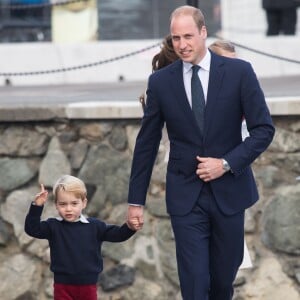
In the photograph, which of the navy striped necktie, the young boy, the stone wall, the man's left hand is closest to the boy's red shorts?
the young boy

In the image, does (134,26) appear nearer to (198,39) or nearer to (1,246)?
(1,246)

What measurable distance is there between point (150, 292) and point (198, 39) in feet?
9.17

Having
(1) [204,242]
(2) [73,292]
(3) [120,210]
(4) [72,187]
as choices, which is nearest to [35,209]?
(4) [72,187]

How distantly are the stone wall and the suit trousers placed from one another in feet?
6.11

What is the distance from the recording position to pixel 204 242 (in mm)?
5531

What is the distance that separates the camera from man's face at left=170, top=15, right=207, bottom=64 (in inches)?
209

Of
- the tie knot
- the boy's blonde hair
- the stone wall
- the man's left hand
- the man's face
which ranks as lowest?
the stone wall

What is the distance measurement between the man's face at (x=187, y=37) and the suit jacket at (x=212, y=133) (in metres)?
0.13

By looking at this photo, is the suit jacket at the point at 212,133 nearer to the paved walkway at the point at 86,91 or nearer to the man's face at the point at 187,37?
the man's face at the point at 187,37

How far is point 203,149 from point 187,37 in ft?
1.75

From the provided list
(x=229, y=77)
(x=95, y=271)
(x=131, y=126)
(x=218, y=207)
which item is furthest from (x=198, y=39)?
(x=131, y=126)

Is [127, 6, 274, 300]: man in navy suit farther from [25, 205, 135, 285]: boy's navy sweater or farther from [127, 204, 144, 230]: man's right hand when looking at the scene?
[25, 205, 135, 285]: boy's navy sweater

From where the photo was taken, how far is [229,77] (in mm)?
5398

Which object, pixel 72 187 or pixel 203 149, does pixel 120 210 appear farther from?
pixel 203 149
